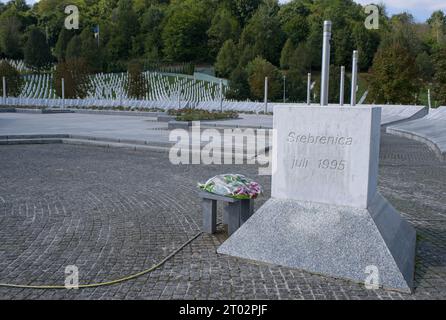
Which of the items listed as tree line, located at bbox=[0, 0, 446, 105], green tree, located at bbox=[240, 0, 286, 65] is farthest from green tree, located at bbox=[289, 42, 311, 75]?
green tree, located at bbox=[240, 0, 286, 65]

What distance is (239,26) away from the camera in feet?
292

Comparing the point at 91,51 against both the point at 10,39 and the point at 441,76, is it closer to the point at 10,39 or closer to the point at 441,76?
the point at 10,39

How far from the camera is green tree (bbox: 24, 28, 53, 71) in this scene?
75.6 m

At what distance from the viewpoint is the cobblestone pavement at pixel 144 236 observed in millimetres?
4160

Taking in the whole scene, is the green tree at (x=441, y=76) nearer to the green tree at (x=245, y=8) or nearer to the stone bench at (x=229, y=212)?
the stone bench at (x=229, y=212)

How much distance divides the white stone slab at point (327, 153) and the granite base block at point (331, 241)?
0.14 metres

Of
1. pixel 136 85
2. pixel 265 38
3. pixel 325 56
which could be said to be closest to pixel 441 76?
pixel 136 85

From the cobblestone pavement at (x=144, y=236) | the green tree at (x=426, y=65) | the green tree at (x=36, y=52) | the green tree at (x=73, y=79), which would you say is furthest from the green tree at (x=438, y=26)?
the cobblestone pavement at (x=144, y=236)

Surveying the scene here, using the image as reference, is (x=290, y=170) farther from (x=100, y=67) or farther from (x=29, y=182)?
(x=100, y=67)

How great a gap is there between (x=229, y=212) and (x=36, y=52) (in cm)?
7825

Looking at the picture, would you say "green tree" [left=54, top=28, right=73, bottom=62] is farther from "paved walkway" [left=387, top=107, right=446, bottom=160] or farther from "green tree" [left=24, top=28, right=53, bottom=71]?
"paved walkway" [left=387, top=107, right=446, bottom=160]

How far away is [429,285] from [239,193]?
2.21 metres

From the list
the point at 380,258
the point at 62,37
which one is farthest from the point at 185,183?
the point at 62,37

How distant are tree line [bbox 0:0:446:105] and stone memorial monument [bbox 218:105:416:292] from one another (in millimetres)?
37454
